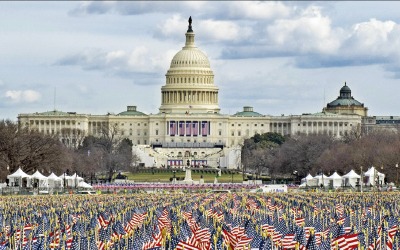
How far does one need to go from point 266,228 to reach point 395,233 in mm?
4188

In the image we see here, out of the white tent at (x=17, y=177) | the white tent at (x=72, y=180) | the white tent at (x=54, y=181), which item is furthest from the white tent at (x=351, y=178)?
the white tent at (x=17, y=177)

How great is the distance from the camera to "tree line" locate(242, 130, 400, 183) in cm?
12181

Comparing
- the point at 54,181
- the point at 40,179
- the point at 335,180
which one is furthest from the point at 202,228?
the point at 335,180

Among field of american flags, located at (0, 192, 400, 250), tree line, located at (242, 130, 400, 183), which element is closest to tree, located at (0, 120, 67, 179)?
tree line, located at (242, 130, 400, 183)

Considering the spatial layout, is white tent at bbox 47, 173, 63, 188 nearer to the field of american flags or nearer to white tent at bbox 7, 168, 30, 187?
white tent at bbox 7, 168, 30, 187

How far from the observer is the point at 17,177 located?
100312 mm

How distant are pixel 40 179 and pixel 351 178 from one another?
84.2ft

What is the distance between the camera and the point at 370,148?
136000mm

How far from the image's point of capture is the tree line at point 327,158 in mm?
121812

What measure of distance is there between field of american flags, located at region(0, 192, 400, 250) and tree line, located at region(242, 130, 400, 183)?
53062mm

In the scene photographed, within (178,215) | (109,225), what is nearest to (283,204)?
(178,215)

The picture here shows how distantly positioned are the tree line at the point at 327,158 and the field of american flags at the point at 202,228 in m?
53.1

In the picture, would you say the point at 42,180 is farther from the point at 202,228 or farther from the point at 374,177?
the point at 202,228

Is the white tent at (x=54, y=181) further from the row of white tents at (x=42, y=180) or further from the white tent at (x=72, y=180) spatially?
the white tent at (x=72, y=180)
